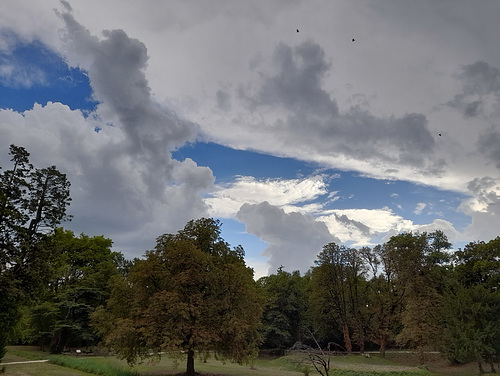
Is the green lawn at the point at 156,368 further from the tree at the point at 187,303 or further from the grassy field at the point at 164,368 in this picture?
the tree at the point at 187,303

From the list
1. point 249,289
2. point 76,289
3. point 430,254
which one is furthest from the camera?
point 430,254

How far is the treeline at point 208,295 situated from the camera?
85.9 ft

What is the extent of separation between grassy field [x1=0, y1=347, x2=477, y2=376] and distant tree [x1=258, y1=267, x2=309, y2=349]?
7.91 m

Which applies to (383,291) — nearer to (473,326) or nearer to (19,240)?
(473,326)

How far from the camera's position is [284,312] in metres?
59.2

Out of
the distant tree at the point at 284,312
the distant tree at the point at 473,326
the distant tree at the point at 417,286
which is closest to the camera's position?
the distant tree at the point at 473,326

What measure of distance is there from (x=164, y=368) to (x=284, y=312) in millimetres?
29377

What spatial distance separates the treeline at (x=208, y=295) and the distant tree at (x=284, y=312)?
23 cm

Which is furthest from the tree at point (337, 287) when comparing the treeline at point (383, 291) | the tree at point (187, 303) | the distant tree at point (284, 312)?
the tree at point (187, 303)

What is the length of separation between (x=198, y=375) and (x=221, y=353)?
3.17 metres

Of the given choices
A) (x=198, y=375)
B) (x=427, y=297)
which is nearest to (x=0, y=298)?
(x=198, y=375)

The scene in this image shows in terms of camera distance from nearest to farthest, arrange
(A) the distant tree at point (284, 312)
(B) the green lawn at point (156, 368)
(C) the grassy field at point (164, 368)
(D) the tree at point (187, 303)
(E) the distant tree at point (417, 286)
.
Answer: (D) the tree at point (187, 303)
(B) the green lawn at point (156, 368)
(C) the grassy field at point (164, 368)
(E) the distant tree at point (417, 286)
(A) the distant tree at point (284, 312)

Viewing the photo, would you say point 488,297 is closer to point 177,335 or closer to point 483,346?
point 483,346

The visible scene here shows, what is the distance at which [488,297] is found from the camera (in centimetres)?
3528
